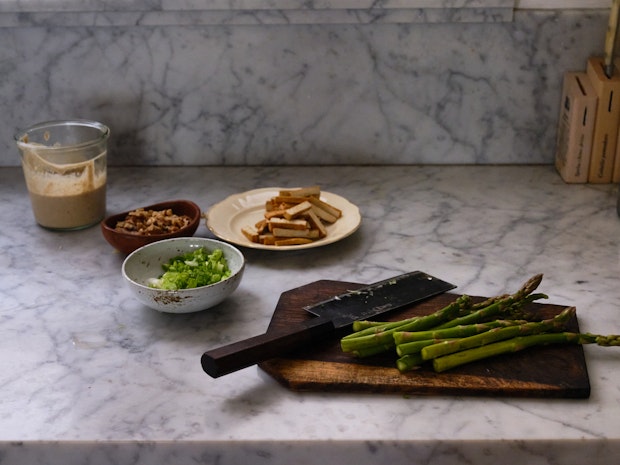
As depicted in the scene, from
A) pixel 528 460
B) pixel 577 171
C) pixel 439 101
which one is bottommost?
pixel 528 460

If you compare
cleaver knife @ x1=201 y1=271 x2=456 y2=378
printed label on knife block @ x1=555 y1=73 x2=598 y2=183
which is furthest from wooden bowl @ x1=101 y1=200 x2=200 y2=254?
printed label on knife block @ x1=555 y1=73 x2=598 y2=183

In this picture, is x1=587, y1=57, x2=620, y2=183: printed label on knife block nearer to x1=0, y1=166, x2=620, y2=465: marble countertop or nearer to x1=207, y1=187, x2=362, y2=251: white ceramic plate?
x1=0, y1=166, x2=620, y2=465: marble countertop

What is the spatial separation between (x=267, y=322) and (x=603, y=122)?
825mm

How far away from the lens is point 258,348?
1115 millimetres

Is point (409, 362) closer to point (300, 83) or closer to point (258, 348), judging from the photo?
point (258, 348)

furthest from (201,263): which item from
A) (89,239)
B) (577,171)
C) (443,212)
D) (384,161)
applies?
(577,171)

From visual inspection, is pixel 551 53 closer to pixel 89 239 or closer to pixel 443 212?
pixel 443 212

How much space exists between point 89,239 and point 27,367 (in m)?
0.44

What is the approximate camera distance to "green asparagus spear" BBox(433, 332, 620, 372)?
43.8 inches

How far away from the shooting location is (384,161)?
189 centimetres

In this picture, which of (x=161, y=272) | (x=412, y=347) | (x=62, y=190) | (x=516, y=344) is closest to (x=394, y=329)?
(x=412, y=347)

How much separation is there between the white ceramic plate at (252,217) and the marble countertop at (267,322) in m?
0.03

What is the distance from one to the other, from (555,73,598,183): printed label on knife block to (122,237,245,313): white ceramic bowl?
0.75 metres

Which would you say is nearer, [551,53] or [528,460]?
[528,460]
